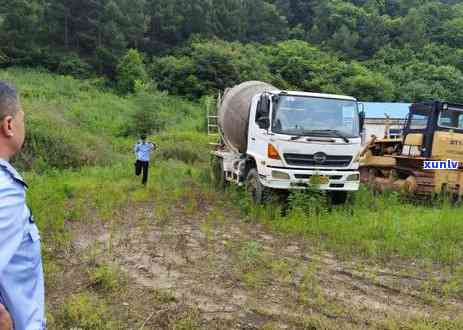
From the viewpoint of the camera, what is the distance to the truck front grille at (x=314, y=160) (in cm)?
949

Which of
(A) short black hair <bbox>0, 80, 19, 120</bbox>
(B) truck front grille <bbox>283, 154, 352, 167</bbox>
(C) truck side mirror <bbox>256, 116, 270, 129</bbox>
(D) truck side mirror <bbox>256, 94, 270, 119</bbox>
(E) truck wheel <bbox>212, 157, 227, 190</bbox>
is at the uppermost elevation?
(A) short black hair <bbox>0, 80, 19, 120</bbox>

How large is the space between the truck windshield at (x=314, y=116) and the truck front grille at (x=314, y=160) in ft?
1.48

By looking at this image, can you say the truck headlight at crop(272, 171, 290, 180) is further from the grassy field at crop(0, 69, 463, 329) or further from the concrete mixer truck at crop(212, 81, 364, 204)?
the grassy field at crop(0, 69, 463, 329)

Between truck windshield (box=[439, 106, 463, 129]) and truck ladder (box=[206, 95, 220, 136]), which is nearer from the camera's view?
truck windshield (box=[439, 106, 463, 129])

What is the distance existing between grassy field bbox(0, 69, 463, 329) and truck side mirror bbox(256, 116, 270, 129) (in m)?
1.58

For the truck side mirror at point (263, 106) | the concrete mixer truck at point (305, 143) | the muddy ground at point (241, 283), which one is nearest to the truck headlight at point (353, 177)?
the concrete mixer truck at point (305, 143)

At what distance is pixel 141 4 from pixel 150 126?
3007 cm

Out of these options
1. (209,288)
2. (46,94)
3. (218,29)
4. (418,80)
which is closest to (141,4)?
(218,29)

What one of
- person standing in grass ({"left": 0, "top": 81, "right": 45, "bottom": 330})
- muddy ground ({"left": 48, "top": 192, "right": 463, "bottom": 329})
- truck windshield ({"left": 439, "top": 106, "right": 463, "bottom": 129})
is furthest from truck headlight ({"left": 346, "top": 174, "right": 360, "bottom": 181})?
person standing in grass ({"left": 0, "top": 81, "right": 45, "bottom": 330})

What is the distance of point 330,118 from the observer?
979 cm

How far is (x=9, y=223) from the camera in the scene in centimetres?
170

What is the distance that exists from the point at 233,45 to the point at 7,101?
152ft

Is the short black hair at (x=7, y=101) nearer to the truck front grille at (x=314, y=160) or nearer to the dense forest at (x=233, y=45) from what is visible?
the truck front grille at (x=314, y=160)

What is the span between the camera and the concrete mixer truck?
9.46 meters
